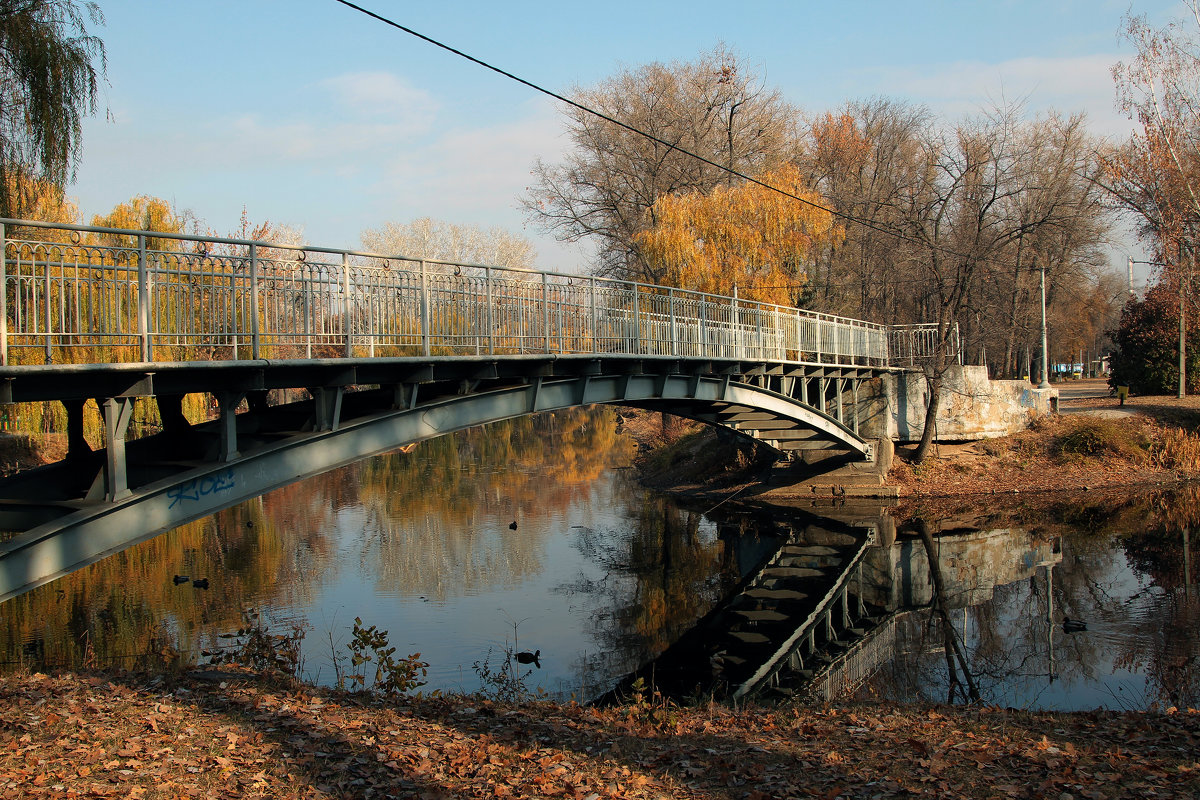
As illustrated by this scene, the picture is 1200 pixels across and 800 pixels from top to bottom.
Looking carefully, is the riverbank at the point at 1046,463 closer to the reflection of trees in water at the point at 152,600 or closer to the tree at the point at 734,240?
the tree at the point at 734,240

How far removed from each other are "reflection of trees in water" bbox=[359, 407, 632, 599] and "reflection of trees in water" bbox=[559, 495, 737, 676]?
1.65 meters

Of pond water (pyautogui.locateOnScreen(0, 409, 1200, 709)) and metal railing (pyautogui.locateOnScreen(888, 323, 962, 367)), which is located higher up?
metal railing (pyautogui.locateOnScreen(888, 323, 962, 367))

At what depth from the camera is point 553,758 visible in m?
6.59

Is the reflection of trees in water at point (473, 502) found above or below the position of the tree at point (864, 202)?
below

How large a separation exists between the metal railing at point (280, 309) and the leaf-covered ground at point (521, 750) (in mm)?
2883

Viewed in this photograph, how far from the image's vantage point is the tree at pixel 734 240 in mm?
27875

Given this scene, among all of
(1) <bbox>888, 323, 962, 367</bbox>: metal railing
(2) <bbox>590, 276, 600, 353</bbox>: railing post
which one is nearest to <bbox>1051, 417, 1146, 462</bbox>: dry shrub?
(1) <bbox>888, 323, 962, 367</bbox>: metal railing

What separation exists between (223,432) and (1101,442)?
85.6ft

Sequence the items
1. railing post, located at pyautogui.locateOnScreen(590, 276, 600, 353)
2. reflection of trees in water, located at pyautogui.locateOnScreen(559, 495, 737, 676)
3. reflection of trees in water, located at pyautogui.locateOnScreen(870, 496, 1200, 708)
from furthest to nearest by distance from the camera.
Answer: railing post, located at pyautogui.locateOnScreen(590, 276, 600, 353) → reflection of trees in water, located at pyautogui.locateOnScreen(559, 495, 737, 676) → reflection of trees in water, located at pyautogui.locateOnScreen(870, 496, 1200, 708)

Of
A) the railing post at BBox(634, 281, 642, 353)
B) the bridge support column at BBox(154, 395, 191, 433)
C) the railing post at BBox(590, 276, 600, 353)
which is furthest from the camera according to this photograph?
the railing post at BBox(634, 281, 642, 353)

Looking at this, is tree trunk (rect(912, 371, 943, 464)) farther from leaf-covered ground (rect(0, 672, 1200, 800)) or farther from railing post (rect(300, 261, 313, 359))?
railing post (rect(300, 261, 313, 359))

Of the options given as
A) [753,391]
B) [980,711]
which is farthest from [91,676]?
[753,391]

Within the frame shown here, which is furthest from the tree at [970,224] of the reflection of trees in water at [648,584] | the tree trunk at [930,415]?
the reflection of trees in water at [648,584]

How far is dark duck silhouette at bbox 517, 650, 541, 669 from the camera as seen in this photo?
1200cm
